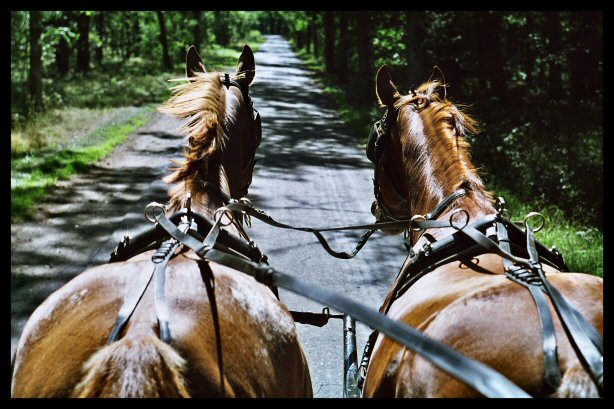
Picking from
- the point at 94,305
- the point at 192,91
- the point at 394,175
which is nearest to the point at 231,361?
the point at 94,305

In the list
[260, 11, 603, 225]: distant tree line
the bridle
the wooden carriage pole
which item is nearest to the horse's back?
the wooden carriage pole

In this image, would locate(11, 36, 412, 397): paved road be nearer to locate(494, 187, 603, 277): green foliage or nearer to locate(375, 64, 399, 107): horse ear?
locate(375, 64, 399, 107): horse ear

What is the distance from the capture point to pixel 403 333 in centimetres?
185

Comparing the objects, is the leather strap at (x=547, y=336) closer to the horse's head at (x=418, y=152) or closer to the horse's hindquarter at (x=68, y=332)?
the horse's head at (x=418, y=152)

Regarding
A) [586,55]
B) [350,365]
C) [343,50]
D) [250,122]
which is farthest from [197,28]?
[350,365]

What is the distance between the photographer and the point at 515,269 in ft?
7.54

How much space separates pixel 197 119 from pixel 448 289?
4.97 ft

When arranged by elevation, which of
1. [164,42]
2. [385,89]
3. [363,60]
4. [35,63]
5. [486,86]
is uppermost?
[164,42]

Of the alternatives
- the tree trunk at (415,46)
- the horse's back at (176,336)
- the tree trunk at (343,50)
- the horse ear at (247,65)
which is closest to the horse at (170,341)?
the horse's back at (176,336)

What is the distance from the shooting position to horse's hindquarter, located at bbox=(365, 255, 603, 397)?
1.92 meters

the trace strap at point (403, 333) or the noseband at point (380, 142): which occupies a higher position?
the noseband at point (380, 142)

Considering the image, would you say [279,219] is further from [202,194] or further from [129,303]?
[129,303]

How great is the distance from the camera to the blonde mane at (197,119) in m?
3.07

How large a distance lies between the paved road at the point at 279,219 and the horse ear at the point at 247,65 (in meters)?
0.85
